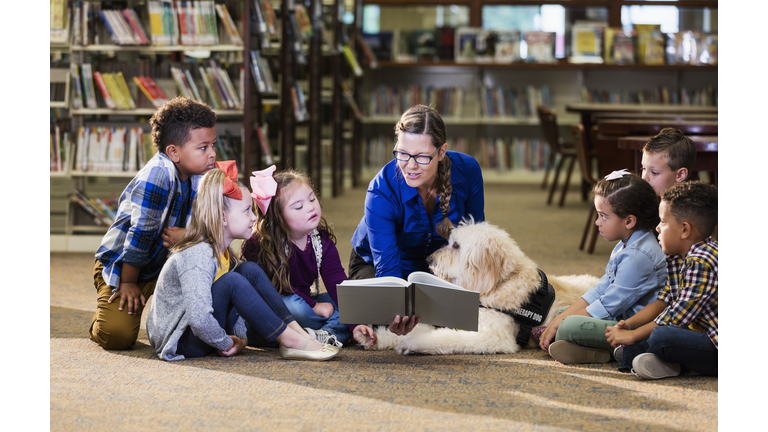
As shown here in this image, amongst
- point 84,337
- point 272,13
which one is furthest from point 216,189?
point 272,13

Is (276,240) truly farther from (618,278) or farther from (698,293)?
(698,293)

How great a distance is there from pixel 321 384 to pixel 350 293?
0.27 metres

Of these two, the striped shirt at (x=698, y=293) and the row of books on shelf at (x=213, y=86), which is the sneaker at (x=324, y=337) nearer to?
the striped shirt at (x=698, y=293)

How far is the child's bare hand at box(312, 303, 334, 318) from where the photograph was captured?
2.52 m

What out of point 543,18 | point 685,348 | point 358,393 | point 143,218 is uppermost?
point 543,18

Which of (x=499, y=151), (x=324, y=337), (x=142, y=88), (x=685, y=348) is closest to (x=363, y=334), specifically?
(x=324, y=337)

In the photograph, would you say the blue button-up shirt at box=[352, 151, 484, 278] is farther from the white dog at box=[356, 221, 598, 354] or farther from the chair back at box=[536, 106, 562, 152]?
the chair back at box=[536, 106, 562, 152]

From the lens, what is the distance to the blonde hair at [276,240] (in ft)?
8.04

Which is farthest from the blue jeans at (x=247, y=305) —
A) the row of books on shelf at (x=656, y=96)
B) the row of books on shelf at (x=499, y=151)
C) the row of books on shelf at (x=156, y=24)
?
the row of books on shelf at (x=656, y=96)

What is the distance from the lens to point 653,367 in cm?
204

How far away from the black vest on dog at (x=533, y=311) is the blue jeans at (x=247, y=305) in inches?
27.6

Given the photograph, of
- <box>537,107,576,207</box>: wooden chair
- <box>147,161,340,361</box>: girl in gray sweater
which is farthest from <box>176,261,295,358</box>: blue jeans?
<box>537,107,576,207</box>: wooden chair

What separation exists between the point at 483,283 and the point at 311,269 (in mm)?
641

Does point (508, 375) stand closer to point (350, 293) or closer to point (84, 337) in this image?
point (350, 293)
